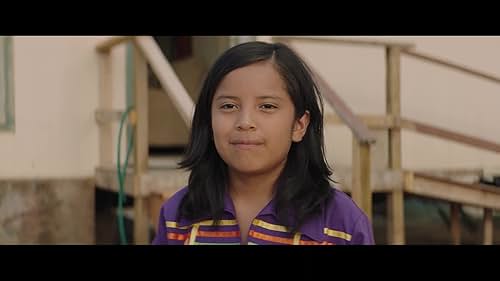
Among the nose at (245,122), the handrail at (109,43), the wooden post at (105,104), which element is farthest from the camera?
the wooden post at (105,104)

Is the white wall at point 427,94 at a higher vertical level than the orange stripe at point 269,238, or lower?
higher

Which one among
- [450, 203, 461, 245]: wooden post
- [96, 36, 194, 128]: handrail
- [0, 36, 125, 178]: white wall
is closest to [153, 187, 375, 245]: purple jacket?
[96, 36, 194, 128]: handrail

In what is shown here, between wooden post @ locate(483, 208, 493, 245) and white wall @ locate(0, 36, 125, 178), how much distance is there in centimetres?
284

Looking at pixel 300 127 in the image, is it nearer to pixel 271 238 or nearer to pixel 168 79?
pixel 271 238

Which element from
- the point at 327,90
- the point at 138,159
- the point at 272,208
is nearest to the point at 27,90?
the point at 138,159

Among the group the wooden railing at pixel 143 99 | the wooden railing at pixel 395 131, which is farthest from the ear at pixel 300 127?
the wooden railing at pixel 395 131

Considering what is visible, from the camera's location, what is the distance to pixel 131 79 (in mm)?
4930

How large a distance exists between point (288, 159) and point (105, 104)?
3.59 meters

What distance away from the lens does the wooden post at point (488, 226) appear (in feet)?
14.8

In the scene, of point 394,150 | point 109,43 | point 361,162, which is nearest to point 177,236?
point 361,162

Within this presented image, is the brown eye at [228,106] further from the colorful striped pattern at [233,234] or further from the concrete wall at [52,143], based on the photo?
the concrete wall at [52,143]

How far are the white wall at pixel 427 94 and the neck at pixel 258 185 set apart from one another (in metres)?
3.81

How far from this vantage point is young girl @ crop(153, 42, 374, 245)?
51.7 inches

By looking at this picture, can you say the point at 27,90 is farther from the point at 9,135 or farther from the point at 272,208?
the point at 272,208
